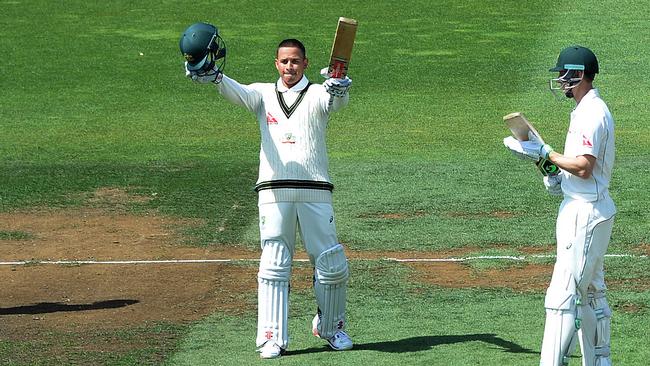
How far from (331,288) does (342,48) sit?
1.77 meters

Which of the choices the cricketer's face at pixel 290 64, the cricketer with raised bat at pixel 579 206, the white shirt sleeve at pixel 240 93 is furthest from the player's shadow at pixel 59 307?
the cricketer with raised bat at pixel 579 206

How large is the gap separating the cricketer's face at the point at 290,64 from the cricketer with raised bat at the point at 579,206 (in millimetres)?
2027

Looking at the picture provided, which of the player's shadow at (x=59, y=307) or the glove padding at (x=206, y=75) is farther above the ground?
the glove padding at (x=206, y=75)

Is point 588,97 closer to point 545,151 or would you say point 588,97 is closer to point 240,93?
point 545,151

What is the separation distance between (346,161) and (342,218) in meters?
2.94

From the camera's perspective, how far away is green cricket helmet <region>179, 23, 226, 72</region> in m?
9.00

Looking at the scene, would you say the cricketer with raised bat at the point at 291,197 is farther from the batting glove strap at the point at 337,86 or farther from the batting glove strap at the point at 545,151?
the batting glove strap at the point at 545,151

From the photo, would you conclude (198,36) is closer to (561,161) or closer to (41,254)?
(561,161)

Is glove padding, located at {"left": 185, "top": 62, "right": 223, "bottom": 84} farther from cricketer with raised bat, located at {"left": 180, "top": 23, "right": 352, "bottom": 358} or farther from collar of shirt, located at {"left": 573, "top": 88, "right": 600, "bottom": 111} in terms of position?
collar of shirt, located at {"left": 573, "top": 88, "right": 600, "bottom": 111}

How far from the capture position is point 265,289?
9.22 meters

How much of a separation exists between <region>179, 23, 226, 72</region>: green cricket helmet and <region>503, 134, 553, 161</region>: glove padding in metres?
2.28

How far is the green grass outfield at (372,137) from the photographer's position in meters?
9.91

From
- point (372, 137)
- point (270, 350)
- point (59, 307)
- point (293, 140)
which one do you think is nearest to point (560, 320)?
point (270, 350)

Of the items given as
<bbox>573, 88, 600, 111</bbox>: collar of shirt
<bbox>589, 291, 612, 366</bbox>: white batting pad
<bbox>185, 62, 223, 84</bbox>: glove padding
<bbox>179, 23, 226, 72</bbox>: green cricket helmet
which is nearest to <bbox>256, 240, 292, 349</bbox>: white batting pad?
<bbox>185, 62, 223, 84</bbox>: glove padding
